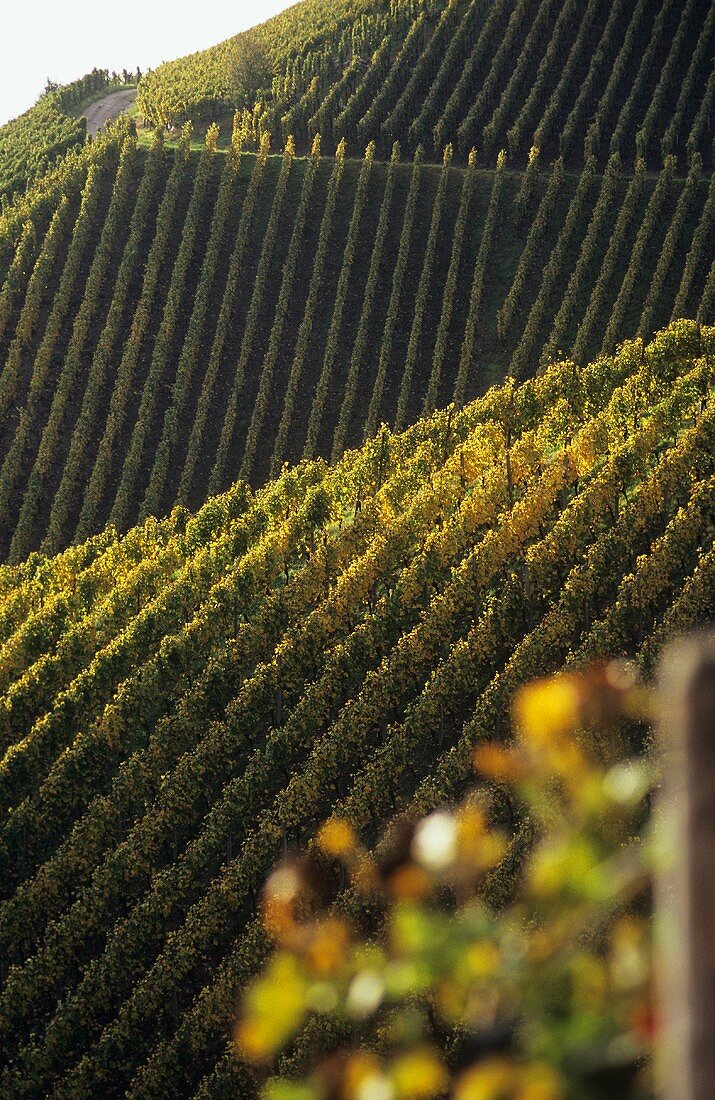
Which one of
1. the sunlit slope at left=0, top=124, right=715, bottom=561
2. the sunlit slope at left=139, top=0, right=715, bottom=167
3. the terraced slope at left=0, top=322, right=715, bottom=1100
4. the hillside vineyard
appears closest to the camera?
the terraced slope at left=0, top=322, right=715, bottom=1100

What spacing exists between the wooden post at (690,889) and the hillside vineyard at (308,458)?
21887mm

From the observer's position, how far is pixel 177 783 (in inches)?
1069

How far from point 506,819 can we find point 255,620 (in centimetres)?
879

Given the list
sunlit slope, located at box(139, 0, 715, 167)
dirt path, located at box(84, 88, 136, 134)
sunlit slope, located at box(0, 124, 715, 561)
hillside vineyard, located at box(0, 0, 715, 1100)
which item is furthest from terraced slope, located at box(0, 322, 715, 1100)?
dirt path, located at box(84, 88, 136, 134)

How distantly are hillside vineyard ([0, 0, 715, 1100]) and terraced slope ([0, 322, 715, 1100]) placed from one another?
10 centimetres

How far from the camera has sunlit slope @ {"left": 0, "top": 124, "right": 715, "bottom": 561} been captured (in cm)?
5322

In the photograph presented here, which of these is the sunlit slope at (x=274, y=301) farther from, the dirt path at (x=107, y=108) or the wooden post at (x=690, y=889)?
the wooden post at (x=690, y=889)

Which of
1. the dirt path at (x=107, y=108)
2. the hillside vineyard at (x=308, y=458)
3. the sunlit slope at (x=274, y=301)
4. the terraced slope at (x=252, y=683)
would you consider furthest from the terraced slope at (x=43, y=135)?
the terraced slope at (x=252, y=683)

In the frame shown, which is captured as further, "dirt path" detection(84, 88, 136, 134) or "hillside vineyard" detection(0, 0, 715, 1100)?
"dirt path" detection(84, 88, 136, 134)

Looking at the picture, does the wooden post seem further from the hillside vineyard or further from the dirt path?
the dirt path

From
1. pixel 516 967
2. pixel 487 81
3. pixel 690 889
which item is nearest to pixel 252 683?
pixel 516 967

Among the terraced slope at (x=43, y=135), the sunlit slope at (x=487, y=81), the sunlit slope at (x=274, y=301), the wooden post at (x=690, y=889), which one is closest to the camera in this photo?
the wooden post at (x=690, y=889)

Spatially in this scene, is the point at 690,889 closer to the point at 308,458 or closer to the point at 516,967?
the point at 516,967

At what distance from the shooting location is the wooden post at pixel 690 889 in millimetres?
2520
